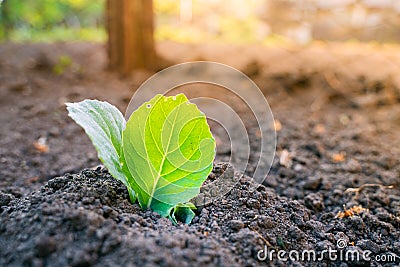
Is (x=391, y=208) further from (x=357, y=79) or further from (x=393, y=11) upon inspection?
(x=393, y=11)

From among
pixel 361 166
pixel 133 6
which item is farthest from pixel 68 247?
pixel 133 6

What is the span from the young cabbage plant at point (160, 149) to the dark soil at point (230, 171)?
0.06m

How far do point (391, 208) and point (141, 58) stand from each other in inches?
85.5

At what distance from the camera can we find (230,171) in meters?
1.36

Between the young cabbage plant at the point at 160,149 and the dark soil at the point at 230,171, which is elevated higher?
the young cabbage plant at the point at 160,149

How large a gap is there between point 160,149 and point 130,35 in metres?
2.18

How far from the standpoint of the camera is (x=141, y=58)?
3291 mm

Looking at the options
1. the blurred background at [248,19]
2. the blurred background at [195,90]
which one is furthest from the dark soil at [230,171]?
the blurred background at [248,19]

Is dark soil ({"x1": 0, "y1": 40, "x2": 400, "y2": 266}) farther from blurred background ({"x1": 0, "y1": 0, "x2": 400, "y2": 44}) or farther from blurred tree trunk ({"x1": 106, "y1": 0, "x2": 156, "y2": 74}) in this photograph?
blurred background ({"x1": 0, "y1": 0, "x2": 400, "y2": 44})

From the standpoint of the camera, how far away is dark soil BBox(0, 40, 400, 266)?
941 mm

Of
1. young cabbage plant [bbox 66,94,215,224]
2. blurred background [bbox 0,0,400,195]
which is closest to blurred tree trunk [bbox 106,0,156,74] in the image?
blurred background [bbox 0,0,400,195]

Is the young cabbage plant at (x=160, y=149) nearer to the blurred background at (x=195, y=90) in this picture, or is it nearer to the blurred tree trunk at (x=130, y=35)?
the blurred background at (x=195, y=90)

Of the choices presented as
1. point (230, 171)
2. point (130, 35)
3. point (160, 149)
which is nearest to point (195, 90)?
point (130, 35)

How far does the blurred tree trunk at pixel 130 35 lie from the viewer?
3.12 metres
